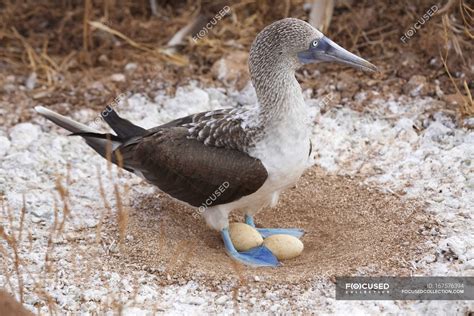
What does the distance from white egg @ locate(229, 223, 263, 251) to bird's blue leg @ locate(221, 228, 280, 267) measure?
1.6 inches

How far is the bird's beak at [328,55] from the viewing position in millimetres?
5262

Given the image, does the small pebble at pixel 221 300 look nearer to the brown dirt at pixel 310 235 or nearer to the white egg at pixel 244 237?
the brown dirt at pixel 310 235

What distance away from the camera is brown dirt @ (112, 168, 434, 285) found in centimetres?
510

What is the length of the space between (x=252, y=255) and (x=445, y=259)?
4.12ft

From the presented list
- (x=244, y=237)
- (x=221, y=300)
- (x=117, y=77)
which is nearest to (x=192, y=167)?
(x=244, y=237)

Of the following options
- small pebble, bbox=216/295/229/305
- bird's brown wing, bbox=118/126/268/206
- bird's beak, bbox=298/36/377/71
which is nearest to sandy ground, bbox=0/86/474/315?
small pebble, bbox=216/295/229/305

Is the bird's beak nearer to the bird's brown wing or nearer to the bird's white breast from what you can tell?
the bird's white breast

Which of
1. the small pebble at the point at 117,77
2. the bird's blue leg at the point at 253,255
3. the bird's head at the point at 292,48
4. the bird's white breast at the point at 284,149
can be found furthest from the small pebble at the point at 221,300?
the small pebble at the point at 117,77

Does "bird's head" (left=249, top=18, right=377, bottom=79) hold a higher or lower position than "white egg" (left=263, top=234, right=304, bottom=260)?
higher

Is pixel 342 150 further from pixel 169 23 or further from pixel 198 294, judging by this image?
pixel 169 23

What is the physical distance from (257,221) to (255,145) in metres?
1.05

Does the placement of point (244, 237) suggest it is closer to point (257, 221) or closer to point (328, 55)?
point (257, 221)

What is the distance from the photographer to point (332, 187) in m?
6.11

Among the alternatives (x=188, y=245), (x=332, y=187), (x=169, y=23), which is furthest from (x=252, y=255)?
(x=169, y=23)
